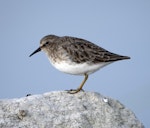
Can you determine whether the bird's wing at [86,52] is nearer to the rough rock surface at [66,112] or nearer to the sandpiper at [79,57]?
the sandpiper at [79,57]

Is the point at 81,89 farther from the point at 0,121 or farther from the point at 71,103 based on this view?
the point at 0,121

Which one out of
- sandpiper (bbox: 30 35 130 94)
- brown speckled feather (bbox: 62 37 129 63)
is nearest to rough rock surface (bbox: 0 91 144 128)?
sandpiper (bbox: 30 35 130 94)

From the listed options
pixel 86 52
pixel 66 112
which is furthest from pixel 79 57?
pixel 66 112

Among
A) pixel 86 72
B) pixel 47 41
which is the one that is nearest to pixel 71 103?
pixel 86 72

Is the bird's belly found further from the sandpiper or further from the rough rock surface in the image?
the rough rock surface

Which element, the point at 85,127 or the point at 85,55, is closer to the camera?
the point at 85,127
